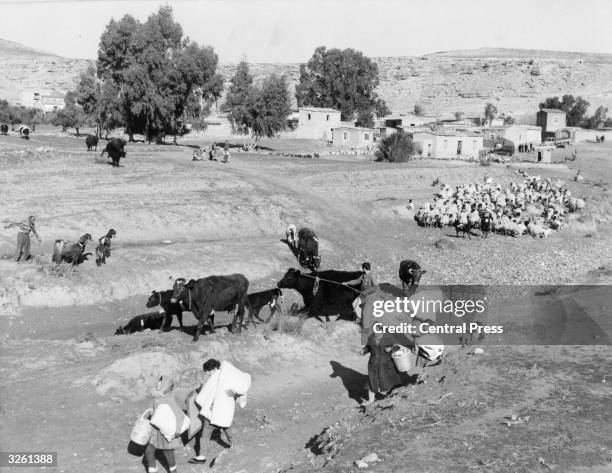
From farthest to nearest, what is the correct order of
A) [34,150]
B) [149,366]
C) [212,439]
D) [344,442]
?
[34,150], [149,366], [212,439], [344,442]

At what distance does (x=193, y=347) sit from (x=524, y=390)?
5503 millimetres

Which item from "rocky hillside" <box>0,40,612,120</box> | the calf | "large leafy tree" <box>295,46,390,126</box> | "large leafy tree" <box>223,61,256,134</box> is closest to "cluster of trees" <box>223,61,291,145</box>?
"large leafy tree" <box>223,61,256,134</box>

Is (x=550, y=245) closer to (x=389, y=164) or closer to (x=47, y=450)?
(x=389, y=164)

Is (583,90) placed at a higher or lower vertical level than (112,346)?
higher

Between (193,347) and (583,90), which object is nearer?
(193,347)

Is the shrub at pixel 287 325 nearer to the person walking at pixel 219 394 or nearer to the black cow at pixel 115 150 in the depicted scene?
the person walking at pixel 219 394

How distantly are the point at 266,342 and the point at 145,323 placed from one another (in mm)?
2668

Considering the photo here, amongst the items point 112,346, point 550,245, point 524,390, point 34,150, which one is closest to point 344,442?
point 524,390

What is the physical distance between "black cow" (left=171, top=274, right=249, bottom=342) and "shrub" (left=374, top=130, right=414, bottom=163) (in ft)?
99.5

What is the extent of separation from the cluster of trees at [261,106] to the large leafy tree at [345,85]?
26554mm

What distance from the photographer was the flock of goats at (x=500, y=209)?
1144 inches

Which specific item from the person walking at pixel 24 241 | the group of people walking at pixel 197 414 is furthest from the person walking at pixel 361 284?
the person walking at pixel 24 241

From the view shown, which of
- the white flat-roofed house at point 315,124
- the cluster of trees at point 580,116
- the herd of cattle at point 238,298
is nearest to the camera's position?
the herd of cattle at point 238,298

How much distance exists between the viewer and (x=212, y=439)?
10.6 meters
